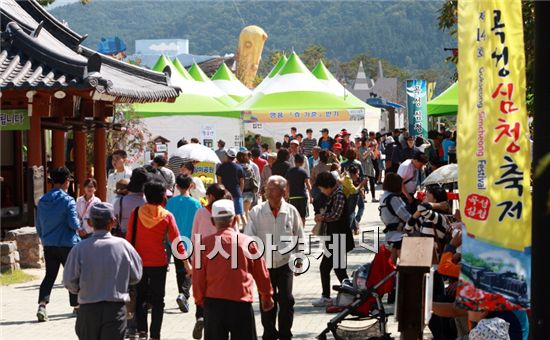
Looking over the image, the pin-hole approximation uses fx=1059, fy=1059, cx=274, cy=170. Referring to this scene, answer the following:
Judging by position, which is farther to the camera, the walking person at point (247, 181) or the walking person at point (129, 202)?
the walking person at point (247, 181)

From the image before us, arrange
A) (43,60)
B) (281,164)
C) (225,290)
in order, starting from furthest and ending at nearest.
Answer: (281,164)
(43,60)
(225,290)

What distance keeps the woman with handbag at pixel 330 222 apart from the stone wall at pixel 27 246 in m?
5.13

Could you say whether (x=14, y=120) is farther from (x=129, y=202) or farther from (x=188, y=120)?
(x=188, y=120)

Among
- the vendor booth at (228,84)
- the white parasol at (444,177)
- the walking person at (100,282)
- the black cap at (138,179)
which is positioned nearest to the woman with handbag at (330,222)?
the black cap at (138,179)

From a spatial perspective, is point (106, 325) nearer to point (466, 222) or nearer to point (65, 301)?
point (466, 222)

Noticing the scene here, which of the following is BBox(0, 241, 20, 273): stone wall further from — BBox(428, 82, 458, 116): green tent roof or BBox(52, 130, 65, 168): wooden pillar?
BBox(428, 82, 458, 116): green tent roof

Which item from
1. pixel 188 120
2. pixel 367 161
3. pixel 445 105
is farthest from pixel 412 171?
pixel 188 120

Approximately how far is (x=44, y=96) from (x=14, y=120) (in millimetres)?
586

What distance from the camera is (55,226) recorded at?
37.5ft

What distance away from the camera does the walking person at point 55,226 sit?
37.4ft

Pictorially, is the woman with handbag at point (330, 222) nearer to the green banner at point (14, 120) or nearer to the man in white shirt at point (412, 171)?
the man in white shirt at point (412, 171)

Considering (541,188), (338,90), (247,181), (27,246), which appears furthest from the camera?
(338,90)

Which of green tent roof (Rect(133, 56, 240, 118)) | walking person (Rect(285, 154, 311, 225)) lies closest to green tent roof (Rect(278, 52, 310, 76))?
green tent roof (Rect(133, 56, 240, 118))

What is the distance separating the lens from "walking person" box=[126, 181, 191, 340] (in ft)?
32.4
